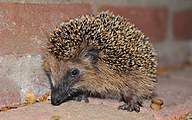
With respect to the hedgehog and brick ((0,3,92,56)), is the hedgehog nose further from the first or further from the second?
brick ((0,3,92,56))

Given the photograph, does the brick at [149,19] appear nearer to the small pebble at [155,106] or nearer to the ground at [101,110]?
the ground at [101,110]

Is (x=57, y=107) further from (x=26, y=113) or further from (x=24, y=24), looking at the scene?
(x=24, y=24)

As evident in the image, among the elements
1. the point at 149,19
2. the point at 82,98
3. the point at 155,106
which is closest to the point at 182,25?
the point at 149,19

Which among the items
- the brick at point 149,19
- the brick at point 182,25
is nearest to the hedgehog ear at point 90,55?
the brick at point 149,19

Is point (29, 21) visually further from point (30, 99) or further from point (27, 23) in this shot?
point (30, 99)

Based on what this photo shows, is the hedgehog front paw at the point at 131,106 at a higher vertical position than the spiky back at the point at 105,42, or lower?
lower

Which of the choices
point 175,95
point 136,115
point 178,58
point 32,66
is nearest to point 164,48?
point 178,58
